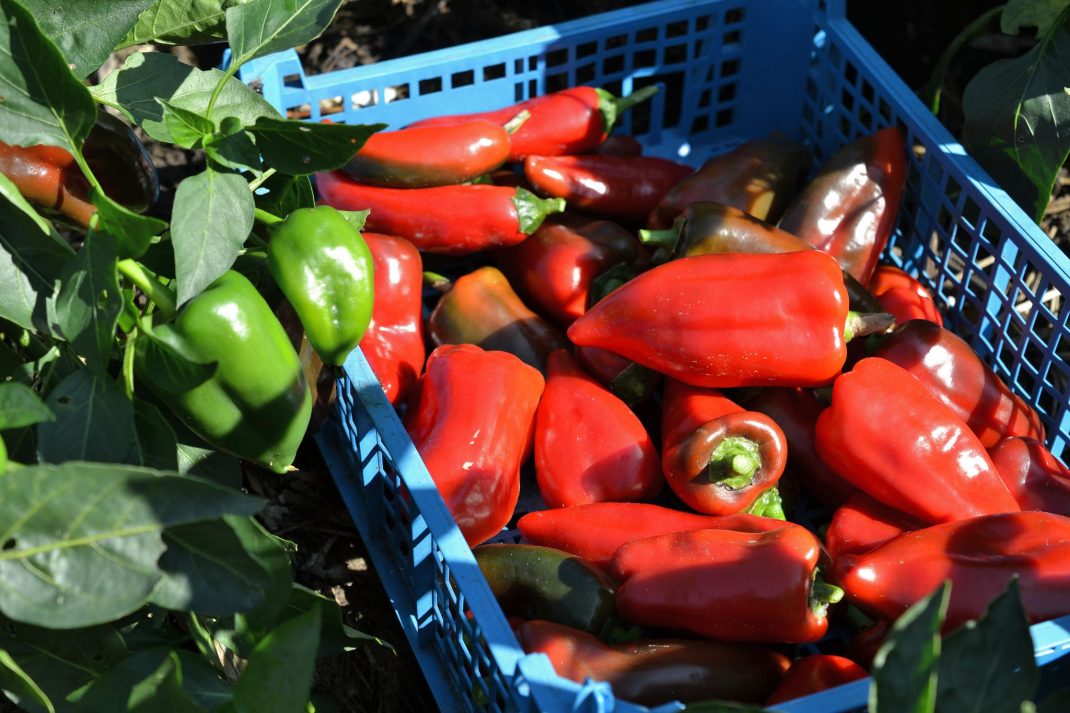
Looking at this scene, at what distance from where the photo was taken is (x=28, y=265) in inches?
57.7

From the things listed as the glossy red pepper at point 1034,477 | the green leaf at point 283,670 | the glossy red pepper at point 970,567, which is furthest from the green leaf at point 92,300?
the glossy red pepper at point 1034,477

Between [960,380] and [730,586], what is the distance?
25.6 inches

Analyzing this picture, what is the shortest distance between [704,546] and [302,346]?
0.75 metres

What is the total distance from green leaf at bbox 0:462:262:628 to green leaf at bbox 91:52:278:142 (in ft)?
1.90

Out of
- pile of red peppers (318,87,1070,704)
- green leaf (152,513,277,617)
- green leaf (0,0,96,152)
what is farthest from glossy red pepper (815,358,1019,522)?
green leaf (0,0,96,152)

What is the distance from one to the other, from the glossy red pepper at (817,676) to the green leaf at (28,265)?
108 centimetres

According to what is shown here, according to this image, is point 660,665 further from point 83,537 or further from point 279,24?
point 279,24

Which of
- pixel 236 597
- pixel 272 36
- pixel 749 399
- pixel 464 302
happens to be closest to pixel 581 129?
pixel 464 302

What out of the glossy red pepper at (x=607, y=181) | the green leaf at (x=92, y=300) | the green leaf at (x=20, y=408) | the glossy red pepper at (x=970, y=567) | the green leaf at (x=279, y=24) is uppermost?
the green leaf at (x=279, y=24)

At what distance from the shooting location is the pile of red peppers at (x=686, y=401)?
5.45 ft

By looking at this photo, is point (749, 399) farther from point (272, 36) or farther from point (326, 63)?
point (326, 63)

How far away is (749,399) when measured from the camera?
2.07 metres

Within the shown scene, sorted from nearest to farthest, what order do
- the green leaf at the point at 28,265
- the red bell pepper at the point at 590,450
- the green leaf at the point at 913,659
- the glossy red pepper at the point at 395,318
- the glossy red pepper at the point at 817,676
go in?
1. the green leaf at the point at 913,659
2. the green leaf at the point at 28,265
3. the glossy red pepper at the point at 817,676
4. the red bell pepper at the point at 590,450
5. the glossy red pepper at the point at 395,318

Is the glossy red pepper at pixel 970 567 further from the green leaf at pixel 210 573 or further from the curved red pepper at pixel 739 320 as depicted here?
the green leaf at pixel 210 573
